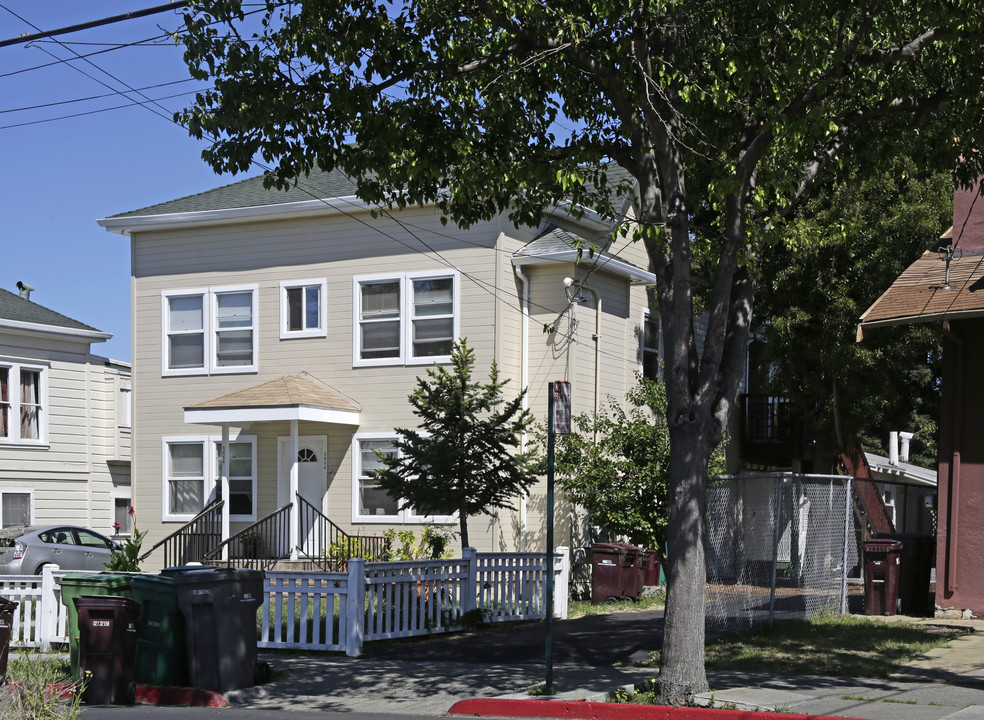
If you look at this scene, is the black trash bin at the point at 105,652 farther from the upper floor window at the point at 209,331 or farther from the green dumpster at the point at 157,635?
the upper floor window at the point at 209,331

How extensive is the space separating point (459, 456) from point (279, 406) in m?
4.26

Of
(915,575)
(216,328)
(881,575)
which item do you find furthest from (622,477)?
(216,328)

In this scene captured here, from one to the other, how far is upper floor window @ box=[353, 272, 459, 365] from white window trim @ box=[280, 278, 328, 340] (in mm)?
688

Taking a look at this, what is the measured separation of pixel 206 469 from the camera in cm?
2312

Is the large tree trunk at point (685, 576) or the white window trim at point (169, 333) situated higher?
the white window trim at point (169, 333)

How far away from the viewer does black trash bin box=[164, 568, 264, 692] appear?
11.0 m

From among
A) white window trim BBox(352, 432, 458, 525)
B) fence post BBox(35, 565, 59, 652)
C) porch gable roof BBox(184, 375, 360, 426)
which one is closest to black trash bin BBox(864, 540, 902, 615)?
white window trim BBox(352, 432, 458, 525)

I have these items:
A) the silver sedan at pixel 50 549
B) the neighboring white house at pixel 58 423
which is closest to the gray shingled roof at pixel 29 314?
the neighboring white house at pixel 58 423

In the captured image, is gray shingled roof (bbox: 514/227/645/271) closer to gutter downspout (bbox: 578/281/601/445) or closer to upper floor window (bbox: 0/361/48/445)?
gutter downspout (bbox: 578/281/601/445)

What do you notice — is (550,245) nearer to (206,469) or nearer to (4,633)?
(206,469)

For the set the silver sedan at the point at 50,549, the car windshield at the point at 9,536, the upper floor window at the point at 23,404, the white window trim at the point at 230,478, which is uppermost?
the upper floor window at the point at 23,404

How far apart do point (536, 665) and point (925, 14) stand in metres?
7.62

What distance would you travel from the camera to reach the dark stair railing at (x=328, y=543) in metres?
20.5

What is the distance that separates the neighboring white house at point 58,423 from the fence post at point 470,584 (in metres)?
15.8
